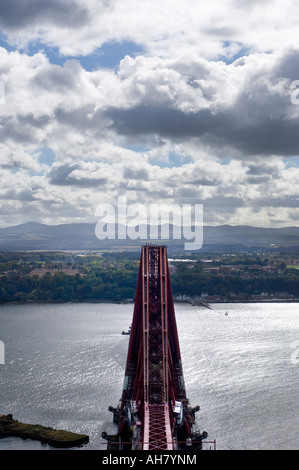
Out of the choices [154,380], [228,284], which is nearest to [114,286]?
[228,284]

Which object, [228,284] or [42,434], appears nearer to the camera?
[42,434]

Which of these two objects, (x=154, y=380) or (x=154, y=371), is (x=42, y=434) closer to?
(x=154, y=380)

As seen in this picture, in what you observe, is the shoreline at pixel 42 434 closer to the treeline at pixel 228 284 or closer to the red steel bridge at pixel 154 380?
the red steel bridge at pixel 154 380

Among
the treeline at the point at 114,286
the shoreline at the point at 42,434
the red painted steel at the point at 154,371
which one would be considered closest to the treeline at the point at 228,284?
the treeline at the point at 114,286

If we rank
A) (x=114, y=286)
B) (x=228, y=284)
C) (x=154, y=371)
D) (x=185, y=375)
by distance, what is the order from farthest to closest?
(x=228, y=284), (x=114, y=286), (x=185, y=375), (x=154, y=371)

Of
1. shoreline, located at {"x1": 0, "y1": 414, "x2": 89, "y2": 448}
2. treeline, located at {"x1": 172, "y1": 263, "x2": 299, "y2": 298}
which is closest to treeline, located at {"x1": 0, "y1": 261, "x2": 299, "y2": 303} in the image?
treeline, located at {"x1": 172, "y1": 263, "x2": 299, "y2": 298}

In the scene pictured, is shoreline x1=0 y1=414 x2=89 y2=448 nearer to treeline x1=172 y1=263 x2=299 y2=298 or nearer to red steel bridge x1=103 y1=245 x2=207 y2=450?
red steel bridge x1=103 y1=245 x2=207 y2=450
